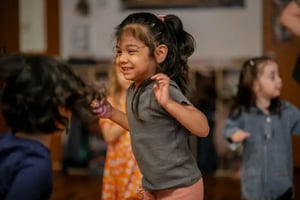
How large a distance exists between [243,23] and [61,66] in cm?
381

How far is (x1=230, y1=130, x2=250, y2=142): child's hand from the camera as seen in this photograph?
7.62 ft

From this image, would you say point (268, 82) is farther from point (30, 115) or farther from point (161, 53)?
point (30, 115)

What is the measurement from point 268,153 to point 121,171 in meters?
0.66

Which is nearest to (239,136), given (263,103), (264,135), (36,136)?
(264,135)

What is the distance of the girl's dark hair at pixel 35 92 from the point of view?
47.2 inches

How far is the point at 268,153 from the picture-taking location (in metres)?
2.37

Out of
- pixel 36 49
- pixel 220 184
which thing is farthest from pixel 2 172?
pixel 36 49

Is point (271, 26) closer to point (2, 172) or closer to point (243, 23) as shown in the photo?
point (243, 23)

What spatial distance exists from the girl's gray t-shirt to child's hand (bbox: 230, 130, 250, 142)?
0.87 m

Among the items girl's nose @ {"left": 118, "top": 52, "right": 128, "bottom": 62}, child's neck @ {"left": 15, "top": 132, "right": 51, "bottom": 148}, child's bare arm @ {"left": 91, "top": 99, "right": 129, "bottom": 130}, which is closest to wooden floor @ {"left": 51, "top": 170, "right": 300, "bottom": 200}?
child's bare arm @ {"left": 91, "top": 99, "right": 129, "bottom": 130}

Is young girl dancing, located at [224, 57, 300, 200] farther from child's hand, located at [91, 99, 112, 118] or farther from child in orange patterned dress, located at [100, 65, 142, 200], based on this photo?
child's hand, located at [91, 99, 112, 118]

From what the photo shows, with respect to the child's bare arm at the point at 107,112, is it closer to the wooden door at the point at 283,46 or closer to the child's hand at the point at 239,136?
the child's hand at the point at 239,136

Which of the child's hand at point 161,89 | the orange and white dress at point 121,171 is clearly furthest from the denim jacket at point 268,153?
the child's hand at point 161,89

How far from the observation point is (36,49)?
529 cm
